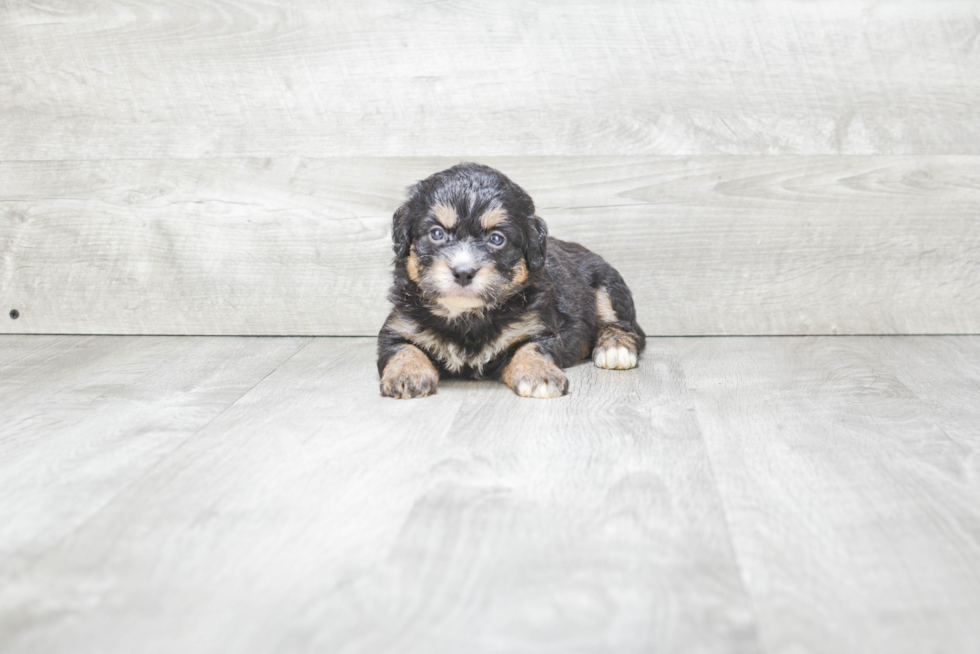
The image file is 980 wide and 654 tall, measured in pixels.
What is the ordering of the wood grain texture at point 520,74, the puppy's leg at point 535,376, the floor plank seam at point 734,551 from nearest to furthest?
1. the floor plank seam at point 734,551
2. the puppy's leg at point 535,376
3. the wood grain texture at point 520,74

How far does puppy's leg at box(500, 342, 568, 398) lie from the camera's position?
10.2 feet

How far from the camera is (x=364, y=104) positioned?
4.18m

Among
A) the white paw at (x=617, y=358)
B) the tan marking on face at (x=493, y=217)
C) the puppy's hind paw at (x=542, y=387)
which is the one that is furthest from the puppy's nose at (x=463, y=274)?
the white paw at (x=617, y=358)

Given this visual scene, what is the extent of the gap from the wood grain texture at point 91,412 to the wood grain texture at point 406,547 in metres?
0.08

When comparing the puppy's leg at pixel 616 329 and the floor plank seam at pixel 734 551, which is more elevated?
the floor plank seam at pixel 734 551

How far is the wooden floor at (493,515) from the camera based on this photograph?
5.19 feet

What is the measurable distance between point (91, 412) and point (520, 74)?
2383 millimetres

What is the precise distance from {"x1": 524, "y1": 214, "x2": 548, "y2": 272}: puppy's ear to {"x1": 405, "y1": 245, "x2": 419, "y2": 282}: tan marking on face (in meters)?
0.40

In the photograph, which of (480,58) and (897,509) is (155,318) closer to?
(480,58)

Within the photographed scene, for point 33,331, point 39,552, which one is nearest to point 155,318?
point 33,331

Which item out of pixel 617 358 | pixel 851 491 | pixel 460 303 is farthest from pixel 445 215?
pixel 851 491

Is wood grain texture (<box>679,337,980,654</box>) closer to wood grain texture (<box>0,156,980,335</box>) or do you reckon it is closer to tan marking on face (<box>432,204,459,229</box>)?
wood grain texture (<box>0,156,980,335</box>)

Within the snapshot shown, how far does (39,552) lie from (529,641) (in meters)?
1.09

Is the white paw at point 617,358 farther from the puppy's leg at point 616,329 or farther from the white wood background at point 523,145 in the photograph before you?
the white wood background at point 523,145
